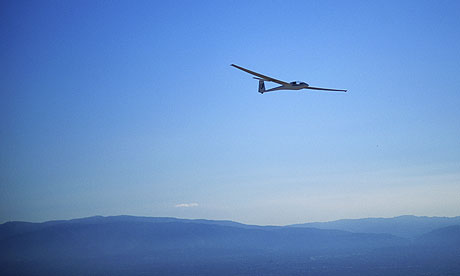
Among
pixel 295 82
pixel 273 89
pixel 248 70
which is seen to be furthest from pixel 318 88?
pixel 248 70

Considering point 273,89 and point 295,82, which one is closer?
point 295,82

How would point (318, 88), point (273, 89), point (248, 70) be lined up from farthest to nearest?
point (273, 89) < point (318, 88) < point (248, 70)

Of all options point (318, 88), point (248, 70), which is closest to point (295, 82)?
point (318, 88)

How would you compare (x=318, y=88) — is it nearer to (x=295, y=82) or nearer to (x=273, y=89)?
(x=295, y=82)

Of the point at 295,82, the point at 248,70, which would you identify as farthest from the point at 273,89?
the point at 248,70

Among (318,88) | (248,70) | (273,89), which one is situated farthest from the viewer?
(273,89)

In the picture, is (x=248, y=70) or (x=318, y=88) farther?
(x=318, y=88)

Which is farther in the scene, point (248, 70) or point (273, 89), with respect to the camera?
point (273, 89)

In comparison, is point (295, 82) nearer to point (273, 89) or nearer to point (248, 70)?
point (273, 89)
